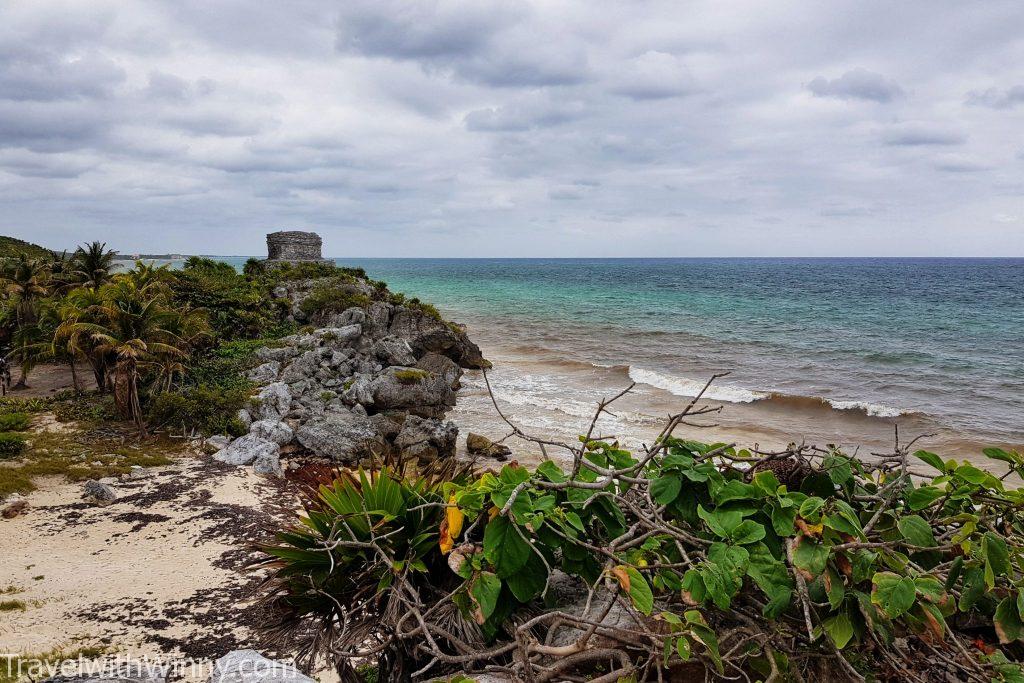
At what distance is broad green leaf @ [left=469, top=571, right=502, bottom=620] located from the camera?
2102 mm

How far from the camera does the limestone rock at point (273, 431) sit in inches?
536

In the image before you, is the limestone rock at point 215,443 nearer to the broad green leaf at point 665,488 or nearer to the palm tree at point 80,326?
the palm tree at point 80,326

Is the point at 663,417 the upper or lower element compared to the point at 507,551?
lower

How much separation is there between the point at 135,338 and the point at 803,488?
48.6 feet

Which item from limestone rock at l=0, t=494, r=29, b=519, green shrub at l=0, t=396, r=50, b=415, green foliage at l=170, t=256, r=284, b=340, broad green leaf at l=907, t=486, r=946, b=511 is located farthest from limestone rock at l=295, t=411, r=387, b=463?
broad green leaf at l=907, t=486, r=946, b=511

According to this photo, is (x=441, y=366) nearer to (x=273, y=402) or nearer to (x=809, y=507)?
(x=273, y=402)

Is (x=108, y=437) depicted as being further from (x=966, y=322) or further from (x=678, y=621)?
(x=966, y=322)

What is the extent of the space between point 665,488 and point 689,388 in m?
21.4

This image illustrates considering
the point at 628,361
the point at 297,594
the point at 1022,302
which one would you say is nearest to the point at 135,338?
the point at 297,594

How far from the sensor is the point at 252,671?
2.86m

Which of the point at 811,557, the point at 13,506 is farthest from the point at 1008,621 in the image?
the point at 13,506

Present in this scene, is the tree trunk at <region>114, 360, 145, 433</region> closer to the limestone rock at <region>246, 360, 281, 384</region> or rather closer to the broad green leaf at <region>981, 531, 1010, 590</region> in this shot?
the limestone rock at <region>246, 360, 281, 384</region>

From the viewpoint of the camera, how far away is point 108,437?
1309 cm

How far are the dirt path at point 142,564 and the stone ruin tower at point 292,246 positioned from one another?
29680 mm
